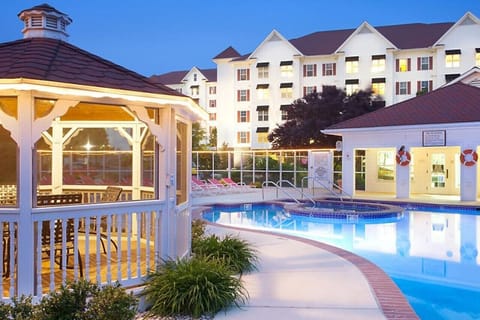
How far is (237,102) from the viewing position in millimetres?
53594

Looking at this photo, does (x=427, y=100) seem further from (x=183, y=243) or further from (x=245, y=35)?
(x=245, y=35)

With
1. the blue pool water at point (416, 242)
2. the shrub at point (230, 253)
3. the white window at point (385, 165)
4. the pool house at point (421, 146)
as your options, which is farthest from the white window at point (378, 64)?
the shrub at point (230, 253)

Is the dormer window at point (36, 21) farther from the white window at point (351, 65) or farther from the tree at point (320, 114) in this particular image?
the white window at point (351, 65)

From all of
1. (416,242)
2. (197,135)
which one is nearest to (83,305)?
(416,242)

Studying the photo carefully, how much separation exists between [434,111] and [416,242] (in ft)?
38.3

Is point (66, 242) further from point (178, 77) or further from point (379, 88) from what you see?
point (178, 77)

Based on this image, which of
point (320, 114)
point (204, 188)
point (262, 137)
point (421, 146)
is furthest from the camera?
point (262, 137)

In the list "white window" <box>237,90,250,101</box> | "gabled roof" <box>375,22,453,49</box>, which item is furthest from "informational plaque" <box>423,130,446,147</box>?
"white window" <box>237,90,250,101</box>

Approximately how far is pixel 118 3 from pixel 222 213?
112 meters

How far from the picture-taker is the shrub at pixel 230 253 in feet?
26.1

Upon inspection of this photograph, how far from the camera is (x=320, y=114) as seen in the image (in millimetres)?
36562

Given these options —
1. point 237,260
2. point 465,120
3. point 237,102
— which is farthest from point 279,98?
point 237,260

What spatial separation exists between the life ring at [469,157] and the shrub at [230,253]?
50.7 feet

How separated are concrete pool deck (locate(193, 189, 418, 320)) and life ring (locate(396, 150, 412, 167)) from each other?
13.3 metres
